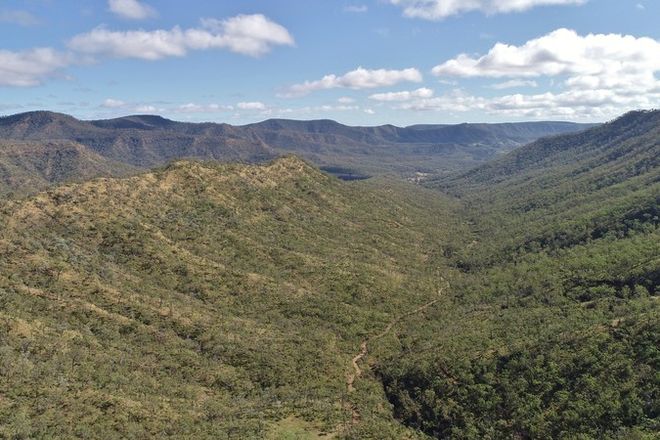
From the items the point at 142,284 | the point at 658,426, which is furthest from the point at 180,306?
the point at 658,426

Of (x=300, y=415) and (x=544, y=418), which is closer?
(x=544, y=418)

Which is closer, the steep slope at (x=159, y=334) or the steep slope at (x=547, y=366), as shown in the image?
the steep slope at (x=547, y=366)

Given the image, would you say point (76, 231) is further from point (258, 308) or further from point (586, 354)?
point (586, 354)

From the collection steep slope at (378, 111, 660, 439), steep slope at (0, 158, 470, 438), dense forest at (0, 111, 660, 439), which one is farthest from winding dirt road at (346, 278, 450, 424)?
steep slope at (378, 111, 660, 439)

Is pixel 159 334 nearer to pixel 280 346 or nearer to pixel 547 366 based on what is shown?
pixel 280 346

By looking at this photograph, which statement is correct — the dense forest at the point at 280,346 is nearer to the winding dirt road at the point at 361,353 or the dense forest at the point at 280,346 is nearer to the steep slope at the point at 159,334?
the steep slope at the point at 159,334

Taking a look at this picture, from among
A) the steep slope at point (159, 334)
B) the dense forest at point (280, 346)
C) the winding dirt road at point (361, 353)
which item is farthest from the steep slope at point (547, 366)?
the steep slope at point (159, 334)

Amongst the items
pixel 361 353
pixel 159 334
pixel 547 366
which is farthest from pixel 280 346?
pixel 547 366

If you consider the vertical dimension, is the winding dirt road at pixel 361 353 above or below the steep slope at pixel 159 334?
below
